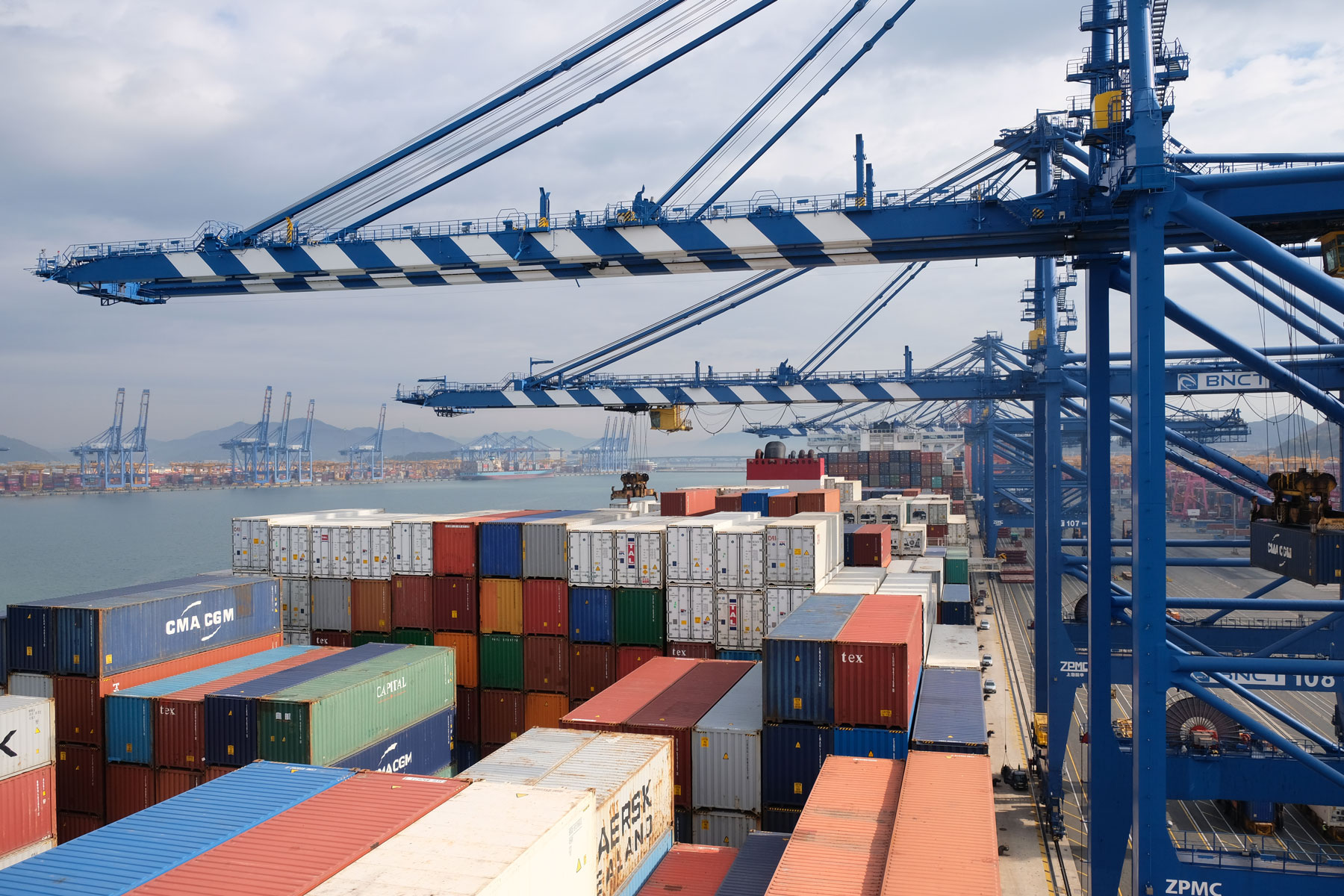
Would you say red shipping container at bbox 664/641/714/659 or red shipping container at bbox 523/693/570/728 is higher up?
red shipping container at bbox 664/641/714/659

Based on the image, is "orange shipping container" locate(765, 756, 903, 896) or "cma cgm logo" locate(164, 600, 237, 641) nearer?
"orange shipping container" locate(765, 756, 903, 896)

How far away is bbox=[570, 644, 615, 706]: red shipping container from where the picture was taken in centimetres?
2323

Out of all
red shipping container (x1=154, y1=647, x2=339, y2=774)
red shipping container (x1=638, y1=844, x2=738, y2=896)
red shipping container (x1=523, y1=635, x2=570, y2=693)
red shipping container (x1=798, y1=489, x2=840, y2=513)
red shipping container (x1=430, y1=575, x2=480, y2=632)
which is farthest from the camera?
red shipping container (x1=798, y1=489, x2=840, y2=513)

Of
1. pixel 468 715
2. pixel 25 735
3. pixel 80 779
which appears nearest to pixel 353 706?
pixel 25 735

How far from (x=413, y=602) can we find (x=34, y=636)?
30.2 feet

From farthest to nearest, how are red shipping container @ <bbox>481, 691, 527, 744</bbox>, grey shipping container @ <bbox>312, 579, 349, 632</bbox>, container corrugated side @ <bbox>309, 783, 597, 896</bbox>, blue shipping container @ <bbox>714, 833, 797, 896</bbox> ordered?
grey shipping container @ <bbox>312, 579, 349, 632</bbox> < red shipping container @ <bbox>481, 691, 527, 744</bbox> < blue shipping container @ <bbox>714, 833, 797, 896</bbox> < container corrugated side @ <bbox>309, 783, 597, 896</bbox>

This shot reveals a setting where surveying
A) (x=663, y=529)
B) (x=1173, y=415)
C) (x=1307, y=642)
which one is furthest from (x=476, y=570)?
(x=1173, y=415)

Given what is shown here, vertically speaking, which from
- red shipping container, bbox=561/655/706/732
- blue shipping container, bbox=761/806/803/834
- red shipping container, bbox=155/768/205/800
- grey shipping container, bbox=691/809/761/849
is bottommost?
grey shipping container, bbox=691/809/761/849

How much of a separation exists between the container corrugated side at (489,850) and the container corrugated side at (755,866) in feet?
7.28

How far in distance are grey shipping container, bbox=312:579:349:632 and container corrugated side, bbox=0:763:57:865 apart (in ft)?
32.5

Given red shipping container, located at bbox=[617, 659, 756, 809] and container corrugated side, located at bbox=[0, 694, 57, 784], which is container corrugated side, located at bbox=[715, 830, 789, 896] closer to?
red shipping container, located at bbox=[617, 659, 756, 809]

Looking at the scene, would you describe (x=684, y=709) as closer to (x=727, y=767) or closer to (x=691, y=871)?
(x=727, y=767)

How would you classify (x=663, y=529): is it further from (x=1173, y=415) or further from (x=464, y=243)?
(x=1173, y=415)

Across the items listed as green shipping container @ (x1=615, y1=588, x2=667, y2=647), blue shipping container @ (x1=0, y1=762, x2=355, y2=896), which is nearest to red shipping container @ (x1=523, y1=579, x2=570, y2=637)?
green shipping container @ (x1=615, y1=588, x2=667, y2=647)
